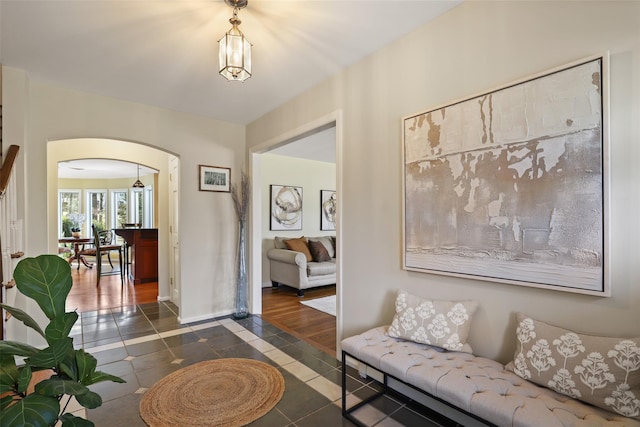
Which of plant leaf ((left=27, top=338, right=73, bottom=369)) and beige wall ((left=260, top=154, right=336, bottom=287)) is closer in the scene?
plant leaf ((left=27, top=338, right=73, bottom=369))

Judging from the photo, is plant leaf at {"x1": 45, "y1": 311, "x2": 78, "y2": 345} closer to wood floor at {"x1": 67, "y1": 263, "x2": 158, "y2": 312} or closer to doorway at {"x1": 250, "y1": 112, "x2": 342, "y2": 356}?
doorway at {"x1": 250, "y1": 112, "x2": 342, "y2": 356}

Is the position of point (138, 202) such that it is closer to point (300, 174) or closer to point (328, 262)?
point (300, 174)

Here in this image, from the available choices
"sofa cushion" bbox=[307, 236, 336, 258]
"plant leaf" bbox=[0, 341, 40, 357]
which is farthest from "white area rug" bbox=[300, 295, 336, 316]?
"plant leaf" bbox=[0, 341, 40, 357]

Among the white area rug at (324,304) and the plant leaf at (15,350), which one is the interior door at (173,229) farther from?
the plant leaf at (15,350)

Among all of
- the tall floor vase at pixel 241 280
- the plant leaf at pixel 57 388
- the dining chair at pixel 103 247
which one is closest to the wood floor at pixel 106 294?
the dining chair at pixel 103 247

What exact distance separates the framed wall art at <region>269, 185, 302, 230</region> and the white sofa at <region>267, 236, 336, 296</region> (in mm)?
405

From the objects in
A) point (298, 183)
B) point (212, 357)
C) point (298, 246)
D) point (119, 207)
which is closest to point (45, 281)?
point (212, 357)

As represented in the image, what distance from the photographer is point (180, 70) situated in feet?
9.04

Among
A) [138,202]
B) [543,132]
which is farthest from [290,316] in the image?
[138,202]

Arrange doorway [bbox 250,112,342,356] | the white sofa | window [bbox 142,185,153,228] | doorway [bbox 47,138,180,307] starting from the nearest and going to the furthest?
1. doorway [bbox 250,112,342,356]
2. doorway [bbox 47,138,180,307]
3. the white sofa
4. window [bbox 142,185,153,228]

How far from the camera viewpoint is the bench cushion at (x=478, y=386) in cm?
124

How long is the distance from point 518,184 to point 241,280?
3.37m

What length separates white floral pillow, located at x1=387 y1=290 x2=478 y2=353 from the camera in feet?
5.97

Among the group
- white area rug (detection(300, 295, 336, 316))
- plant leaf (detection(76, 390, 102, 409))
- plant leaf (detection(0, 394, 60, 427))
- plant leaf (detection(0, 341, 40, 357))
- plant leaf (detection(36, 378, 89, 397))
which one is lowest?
white area rug (detection(300, 295, 336, 316))
